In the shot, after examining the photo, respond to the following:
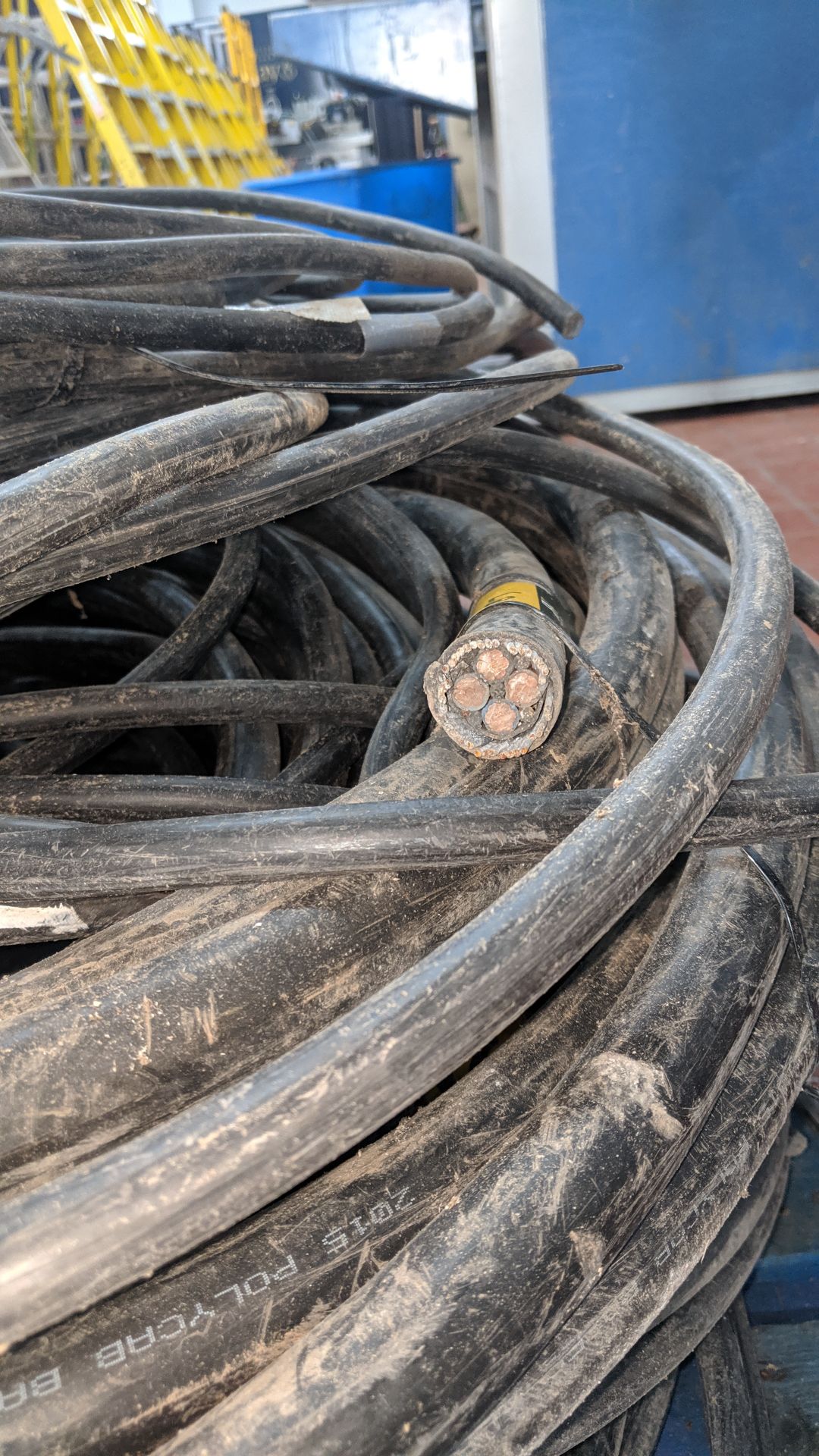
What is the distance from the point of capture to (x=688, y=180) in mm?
2797

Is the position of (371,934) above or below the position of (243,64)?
below

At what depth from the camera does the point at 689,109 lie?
273 centimetres

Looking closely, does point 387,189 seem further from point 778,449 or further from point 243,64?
point 243,64

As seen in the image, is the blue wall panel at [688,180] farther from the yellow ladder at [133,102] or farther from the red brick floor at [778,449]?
the yellow ladder at [133,102]

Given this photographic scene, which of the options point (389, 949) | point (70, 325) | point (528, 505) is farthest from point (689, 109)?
point (389, 949)

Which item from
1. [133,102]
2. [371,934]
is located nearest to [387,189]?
[133,102]

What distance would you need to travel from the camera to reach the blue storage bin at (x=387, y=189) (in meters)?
3.43

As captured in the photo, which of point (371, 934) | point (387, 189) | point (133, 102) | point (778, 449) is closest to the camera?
point (371, 934)

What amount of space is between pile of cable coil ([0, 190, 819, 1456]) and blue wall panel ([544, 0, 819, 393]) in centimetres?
217

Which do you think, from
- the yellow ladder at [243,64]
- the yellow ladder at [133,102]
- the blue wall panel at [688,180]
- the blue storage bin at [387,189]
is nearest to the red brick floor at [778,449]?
the blue wall panel at [688,180]

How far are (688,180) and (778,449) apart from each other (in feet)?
2.67

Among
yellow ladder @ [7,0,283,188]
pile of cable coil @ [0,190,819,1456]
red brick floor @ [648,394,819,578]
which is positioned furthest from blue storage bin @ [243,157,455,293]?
pile of cable coil @ [0,190,819,1456]

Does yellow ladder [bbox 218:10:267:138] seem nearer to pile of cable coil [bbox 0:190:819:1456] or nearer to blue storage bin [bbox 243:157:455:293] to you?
blue storage bin [bbox 243:157:455:293]

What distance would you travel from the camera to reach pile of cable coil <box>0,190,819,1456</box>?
41 centimetres
